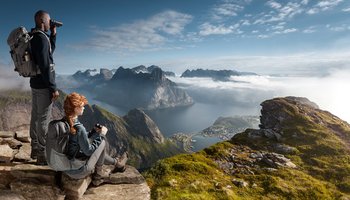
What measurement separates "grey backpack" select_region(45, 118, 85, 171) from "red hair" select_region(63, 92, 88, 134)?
0.79ft

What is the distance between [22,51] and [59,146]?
4.65 metres

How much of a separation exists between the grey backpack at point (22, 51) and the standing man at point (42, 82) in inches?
8.7

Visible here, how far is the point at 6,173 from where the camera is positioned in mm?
11688

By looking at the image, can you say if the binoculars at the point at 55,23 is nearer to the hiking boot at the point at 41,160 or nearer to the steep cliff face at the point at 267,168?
the hiking boot at the point at 41,160

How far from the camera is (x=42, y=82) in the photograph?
→ 12.3 m

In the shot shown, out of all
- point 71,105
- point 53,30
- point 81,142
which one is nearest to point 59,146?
point 81,142

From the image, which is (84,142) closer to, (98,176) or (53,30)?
(98,176)

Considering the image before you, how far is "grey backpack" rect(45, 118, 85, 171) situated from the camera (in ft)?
33.4

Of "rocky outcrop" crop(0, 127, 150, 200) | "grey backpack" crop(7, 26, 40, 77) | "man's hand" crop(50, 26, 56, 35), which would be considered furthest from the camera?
"man's hand" crop(50, 26, 56, 35)

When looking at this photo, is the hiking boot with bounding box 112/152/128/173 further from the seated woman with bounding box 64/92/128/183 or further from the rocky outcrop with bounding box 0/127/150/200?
the seated woman with bounding box 64/92/128/183

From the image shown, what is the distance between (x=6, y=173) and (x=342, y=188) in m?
23.9

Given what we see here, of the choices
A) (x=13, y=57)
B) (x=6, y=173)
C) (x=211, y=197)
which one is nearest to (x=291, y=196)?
(x=211, y=197)

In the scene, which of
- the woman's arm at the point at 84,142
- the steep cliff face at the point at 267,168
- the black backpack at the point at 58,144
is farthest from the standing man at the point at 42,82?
the steep cliff face at the point at 267,168

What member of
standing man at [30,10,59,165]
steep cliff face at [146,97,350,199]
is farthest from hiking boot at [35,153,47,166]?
steep cliff face at [146,97,350,199]
